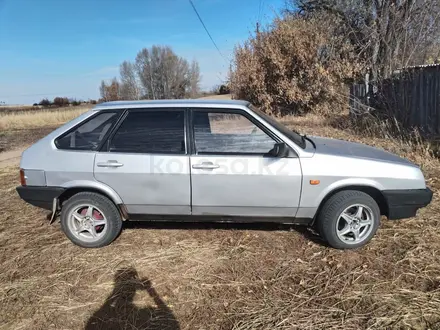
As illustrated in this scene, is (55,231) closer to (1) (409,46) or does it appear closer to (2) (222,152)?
(2) (222,152)

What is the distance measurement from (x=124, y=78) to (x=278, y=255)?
48.4m

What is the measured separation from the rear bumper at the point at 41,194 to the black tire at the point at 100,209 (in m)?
0.15

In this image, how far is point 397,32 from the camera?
35.7 ft

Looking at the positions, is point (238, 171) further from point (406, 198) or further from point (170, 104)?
point (406, 198)

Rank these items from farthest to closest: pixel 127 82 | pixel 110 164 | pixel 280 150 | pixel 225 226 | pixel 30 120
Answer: pixel 127 82
pixel 30 120
pixel 225 226
pixel 110 164
pixel 280 150

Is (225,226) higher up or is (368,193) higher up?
(368,193)

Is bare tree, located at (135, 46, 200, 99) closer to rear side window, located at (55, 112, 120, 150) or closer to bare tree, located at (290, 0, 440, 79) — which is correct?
bare tree, located at (290, 0, 440, 79)

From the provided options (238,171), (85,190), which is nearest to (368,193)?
(238,171)

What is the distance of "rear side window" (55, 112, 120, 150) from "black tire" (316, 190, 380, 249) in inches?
99.6

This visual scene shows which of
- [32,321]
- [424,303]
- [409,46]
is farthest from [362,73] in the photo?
[32,321]

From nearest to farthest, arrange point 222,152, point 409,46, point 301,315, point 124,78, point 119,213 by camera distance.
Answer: point 301,315, point 222,152, point 119,213, point 409,46, point 124,78

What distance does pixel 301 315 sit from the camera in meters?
2.69

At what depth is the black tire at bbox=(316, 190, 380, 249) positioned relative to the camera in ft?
11.4

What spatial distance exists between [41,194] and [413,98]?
364 inches
